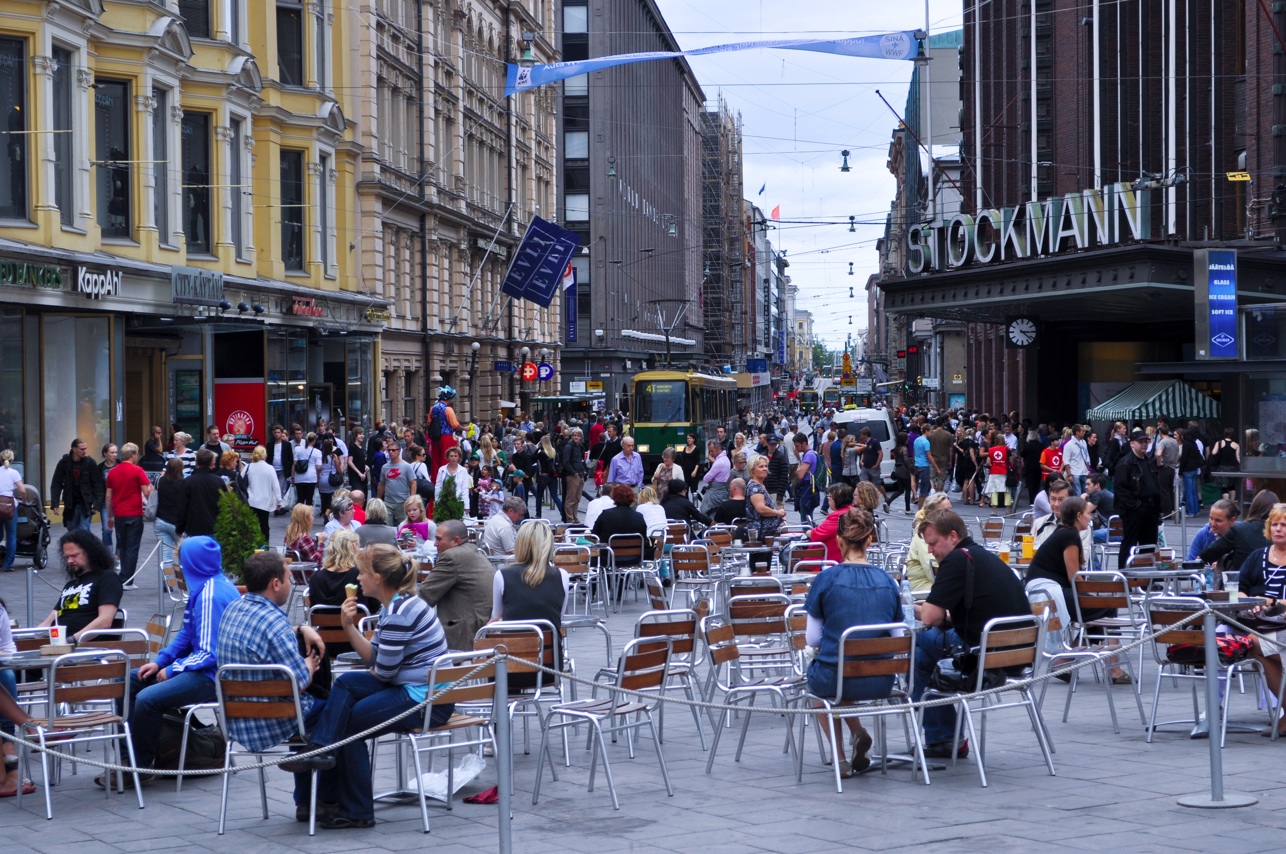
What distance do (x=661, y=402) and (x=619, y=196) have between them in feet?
156

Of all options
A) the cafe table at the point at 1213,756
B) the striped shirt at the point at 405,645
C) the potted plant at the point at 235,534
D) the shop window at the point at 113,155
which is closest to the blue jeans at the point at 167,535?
the potted plant at the point at 235,534

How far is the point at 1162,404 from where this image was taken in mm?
37250

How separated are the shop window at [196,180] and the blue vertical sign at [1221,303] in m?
19.4

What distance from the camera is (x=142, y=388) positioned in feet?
103

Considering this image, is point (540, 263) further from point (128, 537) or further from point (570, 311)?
point (570, 311)

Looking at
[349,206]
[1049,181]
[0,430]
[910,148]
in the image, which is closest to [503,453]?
[349,206]

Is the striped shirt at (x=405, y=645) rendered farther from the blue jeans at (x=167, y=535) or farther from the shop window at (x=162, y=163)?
the shop window at (x=162, y=163)

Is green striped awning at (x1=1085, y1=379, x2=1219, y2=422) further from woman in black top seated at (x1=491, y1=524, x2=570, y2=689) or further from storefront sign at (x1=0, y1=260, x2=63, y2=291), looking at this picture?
woman in black top seated at (x1=491, y1=524, x2=570, y2=689)

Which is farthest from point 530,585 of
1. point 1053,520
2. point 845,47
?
point 845,47

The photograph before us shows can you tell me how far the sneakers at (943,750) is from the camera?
9.66 m

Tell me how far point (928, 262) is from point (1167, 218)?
297 inches

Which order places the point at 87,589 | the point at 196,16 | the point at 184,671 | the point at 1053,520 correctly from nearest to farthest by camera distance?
the point at 184,671 → the point at 87,589 → the point at 1053,520 → the point at 196,16

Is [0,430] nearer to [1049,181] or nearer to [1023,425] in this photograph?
[1023,425]

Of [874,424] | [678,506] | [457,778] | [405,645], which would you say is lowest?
[457,778]
